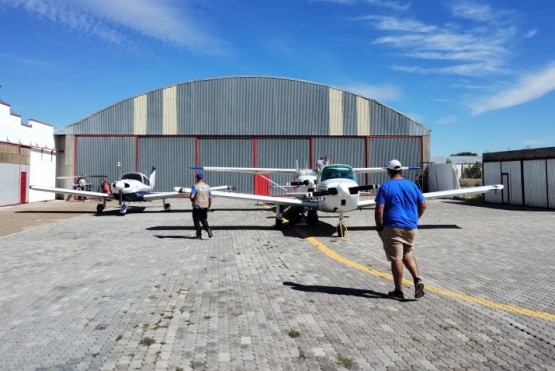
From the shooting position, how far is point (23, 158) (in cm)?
2591

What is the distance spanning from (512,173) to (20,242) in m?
24.8

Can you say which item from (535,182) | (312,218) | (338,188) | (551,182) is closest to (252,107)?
(312,218)

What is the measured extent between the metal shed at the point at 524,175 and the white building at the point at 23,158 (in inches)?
1158

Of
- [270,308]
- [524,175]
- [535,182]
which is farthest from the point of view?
[524,175]

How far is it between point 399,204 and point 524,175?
2158 centimetres

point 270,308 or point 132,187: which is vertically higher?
point 132,187

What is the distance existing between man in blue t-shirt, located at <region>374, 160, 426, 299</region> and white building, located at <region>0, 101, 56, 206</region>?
24625 mm

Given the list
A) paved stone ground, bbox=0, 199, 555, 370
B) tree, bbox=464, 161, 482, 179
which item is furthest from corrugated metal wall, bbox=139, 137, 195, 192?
tree, bbox=464, 161, 482, 179

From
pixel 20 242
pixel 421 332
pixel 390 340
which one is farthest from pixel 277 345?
pixel 20 242

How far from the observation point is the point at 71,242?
10445 mm

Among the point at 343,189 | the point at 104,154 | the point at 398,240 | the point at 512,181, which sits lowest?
the point at 398,240

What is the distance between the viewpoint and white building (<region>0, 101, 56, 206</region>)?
23.8m

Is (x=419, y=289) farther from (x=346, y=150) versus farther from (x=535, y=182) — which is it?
(x=346, y=150)

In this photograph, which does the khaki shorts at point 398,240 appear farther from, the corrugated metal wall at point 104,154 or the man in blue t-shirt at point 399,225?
the corrugated metal wall at point 104,154
